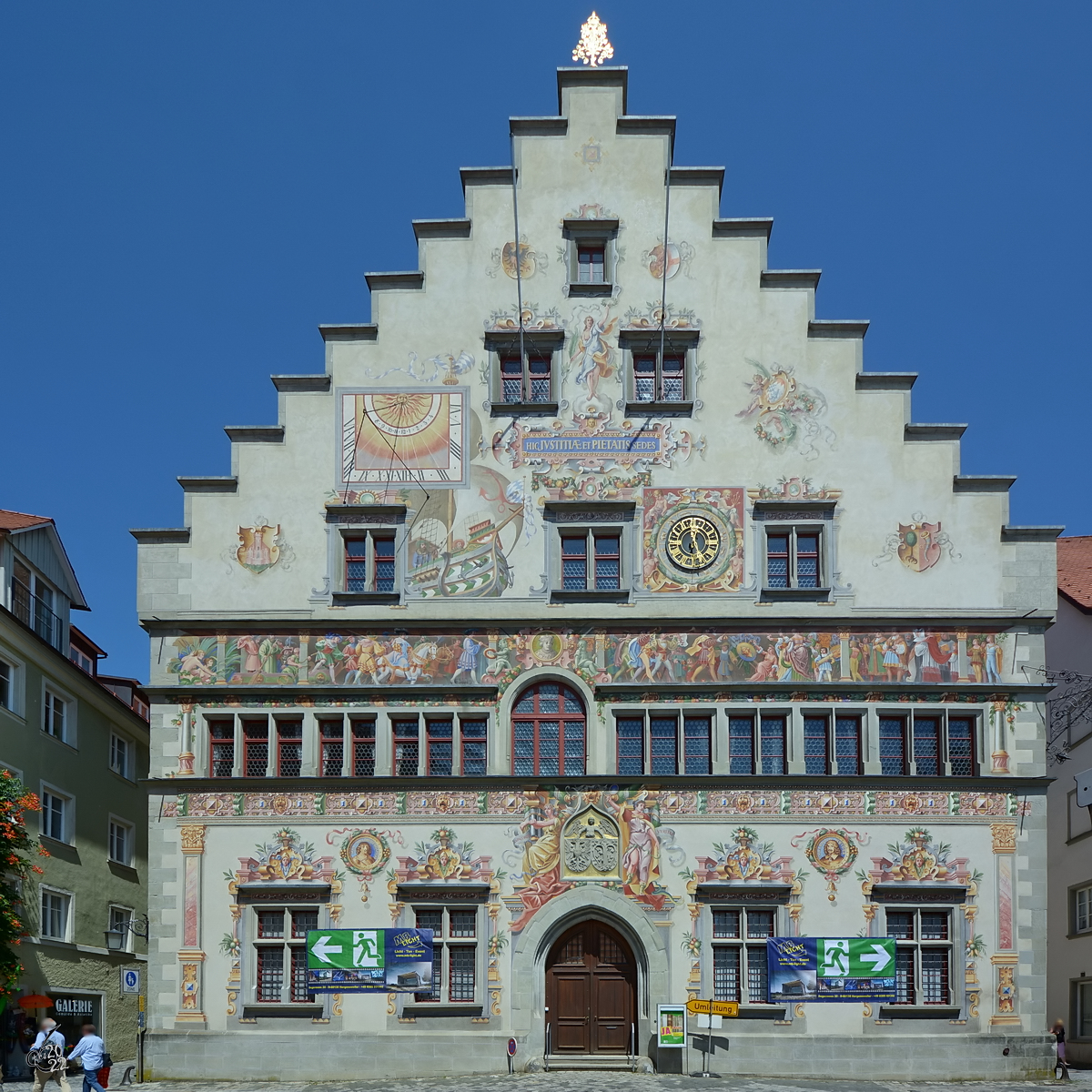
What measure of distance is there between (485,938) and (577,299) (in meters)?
12.0

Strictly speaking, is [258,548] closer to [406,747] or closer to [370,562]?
[370,562]

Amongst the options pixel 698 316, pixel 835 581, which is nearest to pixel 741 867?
pixel 835 581

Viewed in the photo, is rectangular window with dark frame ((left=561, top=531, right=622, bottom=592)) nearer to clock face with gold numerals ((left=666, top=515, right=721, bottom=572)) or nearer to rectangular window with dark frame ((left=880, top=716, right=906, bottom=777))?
clock face with gold numerals ((left=666, top=515, right=721, bottom=572))

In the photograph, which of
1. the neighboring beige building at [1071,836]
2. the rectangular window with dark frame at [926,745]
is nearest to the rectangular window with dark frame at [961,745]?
the rectangular window with dark frame at [926,745]

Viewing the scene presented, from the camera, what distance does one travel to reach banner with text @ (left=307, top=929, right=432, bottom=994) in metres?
29.0

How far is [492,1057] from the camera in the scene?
94.1 ft

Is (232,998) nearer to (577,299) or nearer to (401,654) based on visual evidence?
(401,654)

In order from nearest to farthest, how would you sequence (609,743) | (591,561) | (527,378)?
(609,743) → (591,561) → (527,378)

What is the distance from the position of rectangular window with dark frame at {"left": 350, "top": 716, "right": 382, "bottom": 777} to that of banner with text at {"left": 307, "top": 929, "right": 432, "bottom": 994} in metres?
2.87

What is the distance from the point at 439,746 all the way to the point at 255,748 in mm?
3373

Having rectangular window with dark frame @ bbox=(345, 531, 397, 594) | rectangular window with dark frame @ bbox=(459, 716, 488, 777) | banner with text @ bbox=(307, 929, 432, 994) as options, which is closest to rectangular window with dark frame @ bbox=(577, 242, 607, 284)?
rectangular window with dark frame @ bbox=(345, 531, 397, 594)

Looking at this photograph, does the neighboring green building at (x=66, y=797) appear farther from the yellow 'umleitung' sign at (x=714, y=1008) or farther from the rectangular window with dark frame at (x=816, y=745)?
the rectangular window with dark frame at (x=816, y=745)

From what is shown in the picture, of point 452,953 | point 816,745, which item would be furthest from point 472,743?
point 816,745

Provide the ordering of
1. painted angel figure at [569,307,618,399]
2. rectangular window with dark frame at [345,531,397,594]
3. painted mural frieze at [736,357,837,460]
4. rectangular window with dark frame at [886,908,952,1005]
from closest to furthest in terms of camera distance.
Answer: rectangular window with dark frame at [886,908,952,1005]
rectangular window with dark frame at [345,531,397,594]
painted mural frieze at [736,357,837,460]
painted angel figure at [569,307,618,399]
